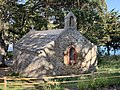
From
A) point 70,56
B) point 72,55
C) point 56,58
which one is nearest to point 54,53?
point 56,58

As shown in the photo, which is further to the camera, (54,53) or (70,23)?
(70,23)

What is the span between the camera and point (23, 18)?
115 feet

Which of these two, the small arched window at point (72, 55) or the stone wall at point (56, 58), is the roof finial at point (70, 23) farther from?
the small arched window at point (72, 55)

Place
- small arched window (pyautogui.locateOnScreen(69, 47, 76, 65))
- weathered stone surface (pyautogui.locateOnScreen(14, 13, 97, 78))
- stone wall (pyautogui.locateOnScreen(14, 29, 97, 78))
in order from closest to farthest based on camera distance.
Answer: stone wall (pyautogui.locateOnScreen(14, 29, 97, 78)) → weathered stone surface (pyautogui.locateOnScreen(14, 13, 97, 78)) → small arched window (pyautogui.locateOnScreen(69, 47, 76, 65))

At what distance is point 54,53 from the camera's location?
93.0ft

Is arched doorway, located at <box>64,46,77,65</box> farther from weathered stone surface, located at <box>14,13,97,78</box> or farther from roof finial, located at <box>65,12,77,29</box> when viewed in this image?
roof finial, located at <box>65,12,77,29</box>

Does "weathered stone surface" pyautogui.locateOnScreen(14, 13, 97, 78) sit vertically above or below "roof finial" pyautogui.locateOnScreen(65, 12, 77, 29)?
below

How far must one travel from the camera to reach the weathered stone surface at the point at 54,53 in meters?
27.7

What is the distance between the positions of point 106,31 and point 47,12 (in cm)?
1255

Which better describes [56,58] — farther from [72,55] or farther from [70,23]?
[70,23]

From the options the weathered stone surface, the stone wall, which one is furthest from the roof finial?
the stone wall

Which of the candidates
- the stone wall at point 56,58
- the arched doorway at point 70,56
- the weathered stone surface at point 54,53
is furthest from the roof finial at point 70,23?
the arched doorway at point 70,56

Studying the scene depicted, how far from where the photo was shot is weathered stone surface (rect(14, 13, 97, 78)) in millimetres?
27664

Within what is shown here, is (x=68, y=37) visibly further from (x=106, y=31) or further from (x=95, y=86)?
(x=106, y=31)
